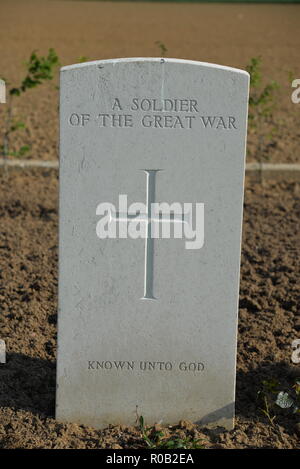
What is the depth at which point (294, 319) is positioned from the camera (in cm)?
451

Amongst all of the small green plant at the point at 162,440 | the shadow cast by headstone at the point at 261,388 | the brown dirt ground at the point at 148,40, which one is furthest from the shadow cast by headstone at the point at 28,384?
the brown dirt ground at the point at 148,40

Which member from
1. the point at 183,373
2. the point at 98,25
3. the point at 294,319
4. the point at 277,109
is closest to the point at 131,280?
the point at 183,373

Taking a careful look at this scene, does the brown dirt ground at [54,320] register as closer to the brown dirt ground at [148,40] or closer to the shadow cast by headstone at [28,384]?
the shadow cast by headstone at [28,384]

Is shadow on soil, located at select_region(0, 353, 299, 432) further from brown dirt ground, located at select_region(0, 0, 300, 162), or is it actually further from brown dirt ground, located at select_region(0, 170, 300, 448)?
brown dirt ground, located at select_region(0, 0, 300, 162)

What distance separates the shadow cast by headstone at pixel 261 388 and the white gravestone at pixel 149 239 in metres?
0.18

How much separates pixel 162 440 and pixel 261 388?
26.9 inches

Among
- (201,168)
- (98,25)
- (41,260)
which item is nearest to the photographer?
(201,168)

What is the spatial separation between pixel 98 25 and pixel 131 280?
74.1ft

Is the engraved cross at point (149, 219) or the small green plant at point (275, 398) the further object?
the small green plant at point (275, 398)

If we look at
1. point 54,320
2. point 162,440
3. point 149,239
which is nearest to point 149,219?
point 149,239

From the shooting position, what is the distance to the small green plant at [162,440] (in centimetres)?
322

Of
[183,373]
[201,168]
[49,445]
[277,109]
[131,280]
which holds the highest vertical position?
[277,109]

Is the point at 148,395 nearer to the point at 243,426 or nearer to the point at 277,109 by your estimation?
the point at 243,426

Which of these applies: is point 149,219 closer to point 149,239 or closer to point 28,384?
point 149,239
